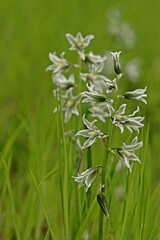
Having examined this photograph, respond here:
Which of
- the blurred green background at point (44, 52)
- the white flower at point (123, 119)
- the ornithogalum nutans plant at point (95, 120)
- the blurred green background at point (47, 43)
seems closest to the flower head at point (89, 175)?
the ornithogalum nutans plant at point (95, 120)

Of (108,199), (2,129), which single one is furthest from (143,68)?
(108,199)

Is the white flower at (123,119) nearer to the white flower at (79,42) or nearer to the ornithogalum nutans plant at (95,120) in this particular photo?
the ornithogalum nutans plant at (95,120)

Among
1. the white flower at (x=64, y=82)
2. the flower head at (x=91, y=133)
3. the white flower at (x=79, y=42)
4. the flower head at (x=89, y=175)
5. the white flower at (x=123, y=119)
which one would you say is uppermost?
the white flower at (x=79, y=42)

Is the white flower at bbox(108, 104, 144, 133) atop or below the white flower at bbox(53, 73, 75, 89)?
below

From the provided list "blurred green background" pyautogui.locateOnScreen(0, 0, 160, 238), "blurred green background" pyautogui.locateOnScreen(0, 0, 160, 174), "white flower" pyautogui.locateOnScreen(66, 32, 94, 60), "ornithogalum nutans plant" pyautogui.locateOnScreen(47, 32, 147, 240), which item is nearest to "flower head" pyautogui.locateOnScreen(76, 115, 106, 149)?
"ornithogalum nutans plant" pyautogui.locateOnScreen(47, 32, 147, 240)

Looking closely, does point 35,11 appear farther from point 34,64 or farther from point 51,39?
point 34,64

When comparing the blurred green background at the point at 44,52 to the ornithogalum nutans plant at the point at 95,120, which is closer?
the ornithogalum nutans plant at the point at 95,120

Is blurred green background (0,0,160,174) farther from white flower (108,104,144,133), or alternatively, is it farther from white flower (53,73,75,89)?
white flower (108,104,144,133)

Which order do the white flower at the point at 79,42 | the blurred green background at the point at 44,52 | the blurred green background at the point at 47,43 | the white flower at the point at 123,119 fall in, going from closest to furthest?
the white flower at the point at 123,119 → the white flower at the point at 79,42 → the blurred green background at the point at 44,52 → the blurred green background at the point at 47,43

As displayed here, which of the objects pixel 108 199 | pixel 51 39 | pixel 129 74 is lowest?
pixel 108 199
